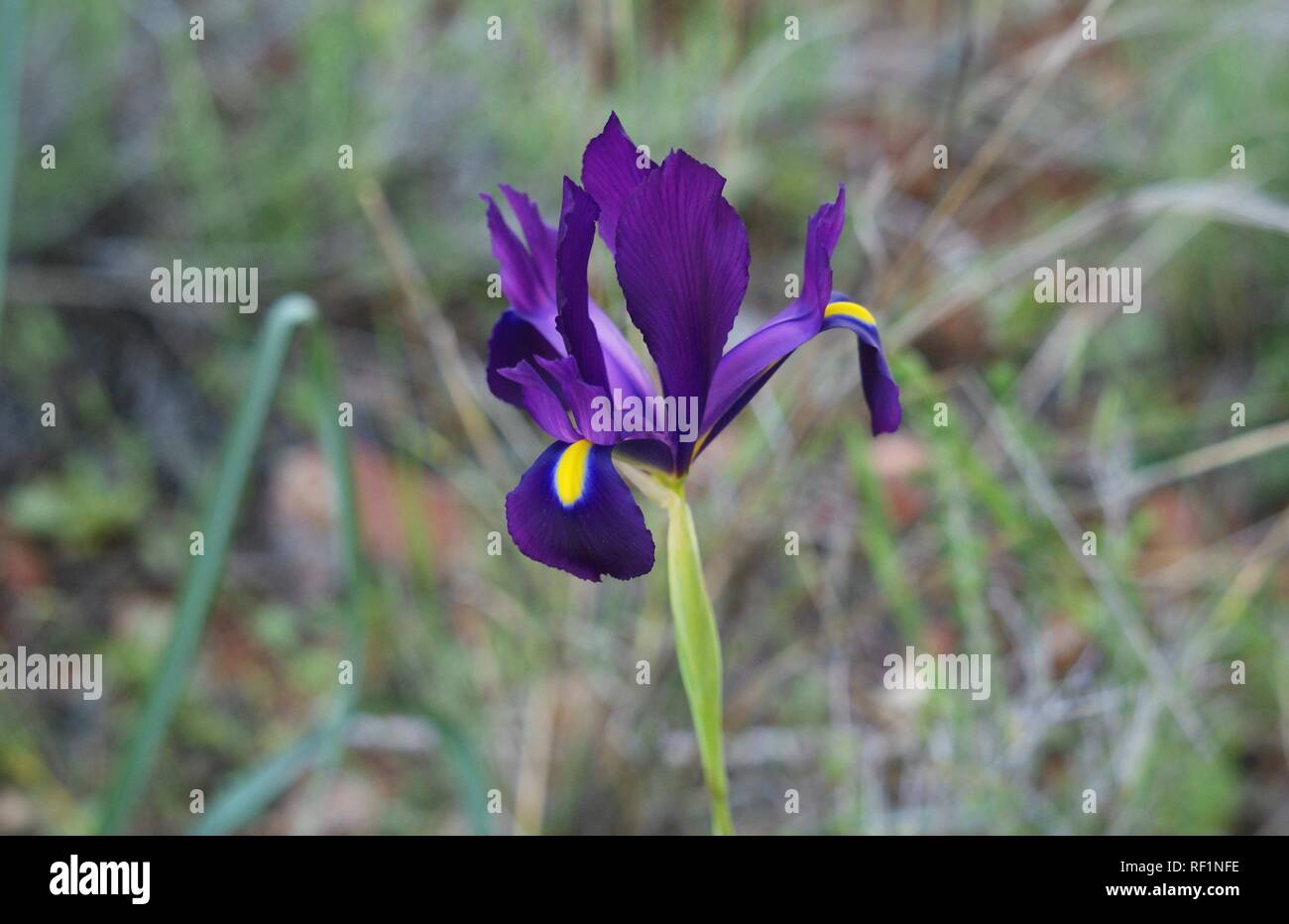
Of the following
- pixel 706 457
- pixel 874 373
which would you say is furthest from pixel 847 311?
pixel 706 457

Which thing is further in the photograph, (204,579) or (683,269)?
(204,579)

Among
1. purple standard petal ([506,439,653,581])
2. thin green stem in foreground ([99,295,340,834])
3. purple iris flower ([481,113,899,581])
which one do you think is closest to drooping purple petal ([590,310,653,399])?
purple iris flower ([481,113,899,581])

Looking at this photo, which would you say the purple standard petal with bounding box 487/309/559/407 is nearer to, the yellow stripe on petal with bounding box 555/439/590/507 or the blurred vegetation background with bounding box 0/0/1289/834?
the yellow stripe on petal with bounding box 555/439/590/507

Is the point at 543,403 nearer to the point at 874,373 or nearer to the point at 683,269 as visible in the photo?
the point at 683,269

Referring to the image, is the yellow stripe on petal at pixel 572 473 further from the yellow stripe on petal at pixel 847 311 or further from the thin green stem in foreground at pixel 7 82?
the thin green stem in foreground at pixel 7 82

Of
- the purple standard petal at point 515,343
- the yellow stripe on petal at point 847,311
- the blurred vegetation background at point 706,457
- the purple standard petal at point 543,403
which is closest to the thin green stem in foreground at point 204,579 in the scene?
the blurred vegetation background at point 706,457
